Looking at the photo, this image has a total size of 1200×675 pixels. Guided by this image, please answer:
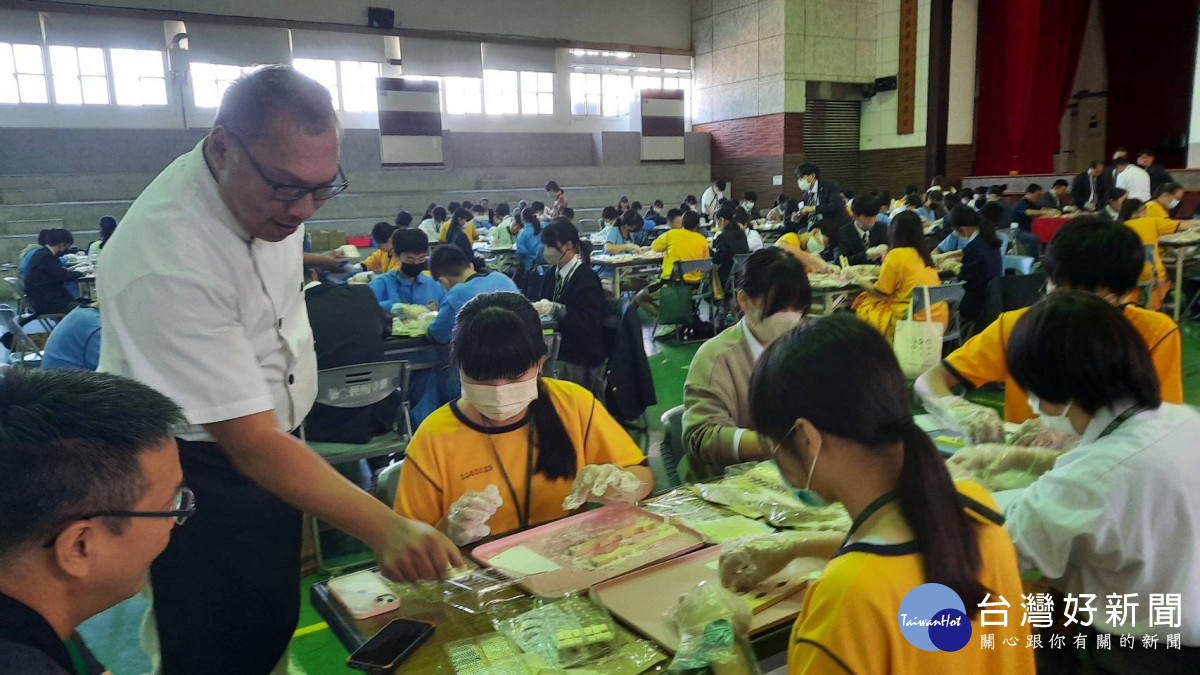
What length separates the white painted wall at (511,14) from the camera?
1349cm

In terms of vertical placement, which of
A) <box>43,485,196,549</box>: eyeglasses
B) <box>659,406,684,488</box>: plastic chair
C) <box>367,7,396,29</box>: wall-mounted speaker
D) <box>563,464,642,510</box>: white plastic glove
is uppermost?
<box>367,7,396,29</box>: wall-mounted speaker

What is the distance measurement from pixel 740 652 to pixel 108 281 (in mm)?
1307

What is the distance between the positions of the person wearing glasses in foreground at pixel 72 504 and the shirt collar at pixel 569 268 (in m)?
3.89

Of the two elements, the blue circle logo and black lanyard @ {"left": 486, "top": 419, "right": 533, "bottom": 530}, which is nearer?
the blue circle logo

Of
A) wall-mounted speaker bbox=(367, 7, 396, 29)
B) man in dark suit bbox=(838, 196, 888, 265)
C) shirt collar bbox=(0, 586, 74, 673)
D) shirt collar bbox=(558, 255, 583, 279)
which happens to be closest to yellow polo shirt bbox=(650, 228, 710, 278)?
man in dark suit bbox=(838, 196, 888, 265)

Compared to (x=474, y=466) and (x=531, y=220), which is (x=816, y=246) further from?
(x=474, y=466)

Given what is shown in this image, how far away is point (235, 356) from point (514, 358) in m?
0.68

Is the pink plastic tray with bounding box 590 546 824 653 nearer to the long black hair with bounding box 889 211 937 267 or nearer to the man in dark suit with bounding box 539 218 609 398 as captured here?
the man in dark suit with bounding box 539 218 609 398

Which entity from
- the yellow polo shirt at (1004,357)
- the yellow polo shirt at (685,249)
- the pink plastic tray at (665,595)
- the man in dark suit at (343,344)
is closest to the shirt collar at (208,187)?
the pink plastic tray at (665,595)

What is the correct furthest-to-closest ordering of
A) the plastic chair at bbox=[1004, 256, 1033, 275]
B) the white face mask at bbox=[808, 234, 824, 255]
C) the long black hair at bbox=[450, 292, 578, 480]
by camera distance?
1. the white face mask at bbox=[808, 234, 824, 255]
2. the plastic chair at bbox=[1004, 256, 1033, 275]
3. the long black hair at bbox=[450, 292, 578, 480]

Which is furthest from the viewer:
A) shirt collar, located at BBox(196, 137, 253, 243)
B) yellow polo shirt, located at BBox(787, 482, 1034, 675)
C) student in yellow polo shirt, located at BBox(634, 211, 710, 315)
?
student in yellow polo shirt, located at BBox(634, 211, 710, 315)

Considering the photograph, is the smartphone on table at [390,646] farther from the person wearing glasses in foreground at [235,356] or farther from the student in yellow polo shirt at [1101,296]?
the student in yellow polo shirt at [1101,296]

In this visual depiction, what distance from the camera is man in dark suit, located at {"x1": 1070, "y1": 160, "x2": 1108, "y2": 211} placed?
416 inches

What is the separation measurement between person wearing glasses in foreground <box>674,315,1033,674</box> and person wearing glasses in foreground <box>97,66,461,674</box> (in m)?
0.65
